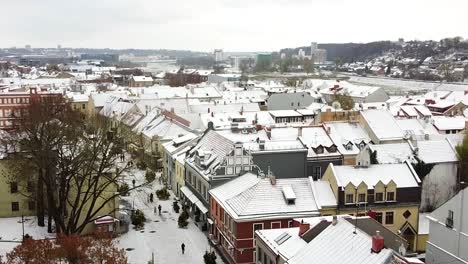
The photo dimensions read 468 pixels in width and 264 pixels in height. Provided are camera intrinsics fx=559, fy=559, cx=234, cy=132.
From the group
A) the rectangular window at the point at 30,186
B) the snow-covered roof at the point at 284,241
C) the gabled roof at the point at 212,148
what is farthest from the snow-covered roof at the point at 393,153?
the rectangular window at the point at 30,186

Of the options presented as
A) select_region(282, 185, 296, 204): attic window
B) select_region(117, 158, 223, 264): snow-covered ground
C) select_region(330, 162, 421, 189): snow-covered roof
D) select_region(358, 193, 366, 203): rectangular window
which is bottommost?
select_region(117, 158, 223, 264): snow-covered ground

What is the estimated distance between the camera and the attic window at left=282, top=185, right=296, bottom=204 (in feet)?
111

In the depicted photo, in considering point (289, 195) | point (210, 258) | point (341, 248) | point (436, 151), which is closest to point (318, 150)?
point (436, 151)

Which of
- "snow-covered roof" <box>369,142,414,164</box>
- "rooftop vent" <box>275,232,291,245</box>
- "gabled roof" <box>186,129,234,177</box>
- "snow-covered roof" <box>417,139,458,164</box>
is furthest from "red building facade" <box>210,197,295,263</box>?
"snow-covered roof" <box>417,139,458,164</box>

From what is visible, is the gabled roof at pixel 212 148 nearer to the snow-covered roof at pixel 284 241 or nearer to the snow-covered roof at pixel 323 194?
the snow-covered roof at pixel 323 194

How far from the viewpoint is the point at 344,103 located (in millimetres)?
82500

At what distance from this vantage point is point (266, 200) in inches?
1329

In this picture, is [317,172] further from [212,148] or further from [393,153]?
[212,148]

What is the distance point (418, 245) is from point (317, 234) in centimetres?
1320

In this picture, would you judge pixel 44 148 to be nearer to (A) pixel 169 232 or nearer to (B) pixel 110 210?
(B) pixel 110 210

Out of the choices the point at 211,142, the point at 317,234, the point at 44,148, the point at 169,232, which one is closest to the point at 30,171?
the point at 44,148

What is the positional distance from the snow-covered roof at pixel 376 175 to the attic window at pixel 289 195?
10.8ft

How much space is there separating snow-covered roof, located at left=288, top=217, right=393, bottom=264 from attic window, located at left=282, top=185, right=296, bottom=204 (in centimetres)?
953

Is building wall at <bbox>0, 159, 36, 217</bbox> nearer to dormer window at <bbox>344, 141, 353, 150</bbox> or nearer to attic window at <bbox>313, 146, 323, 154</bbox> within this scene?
attic window at <bbox>313, 146, 323, 154</bbox>
